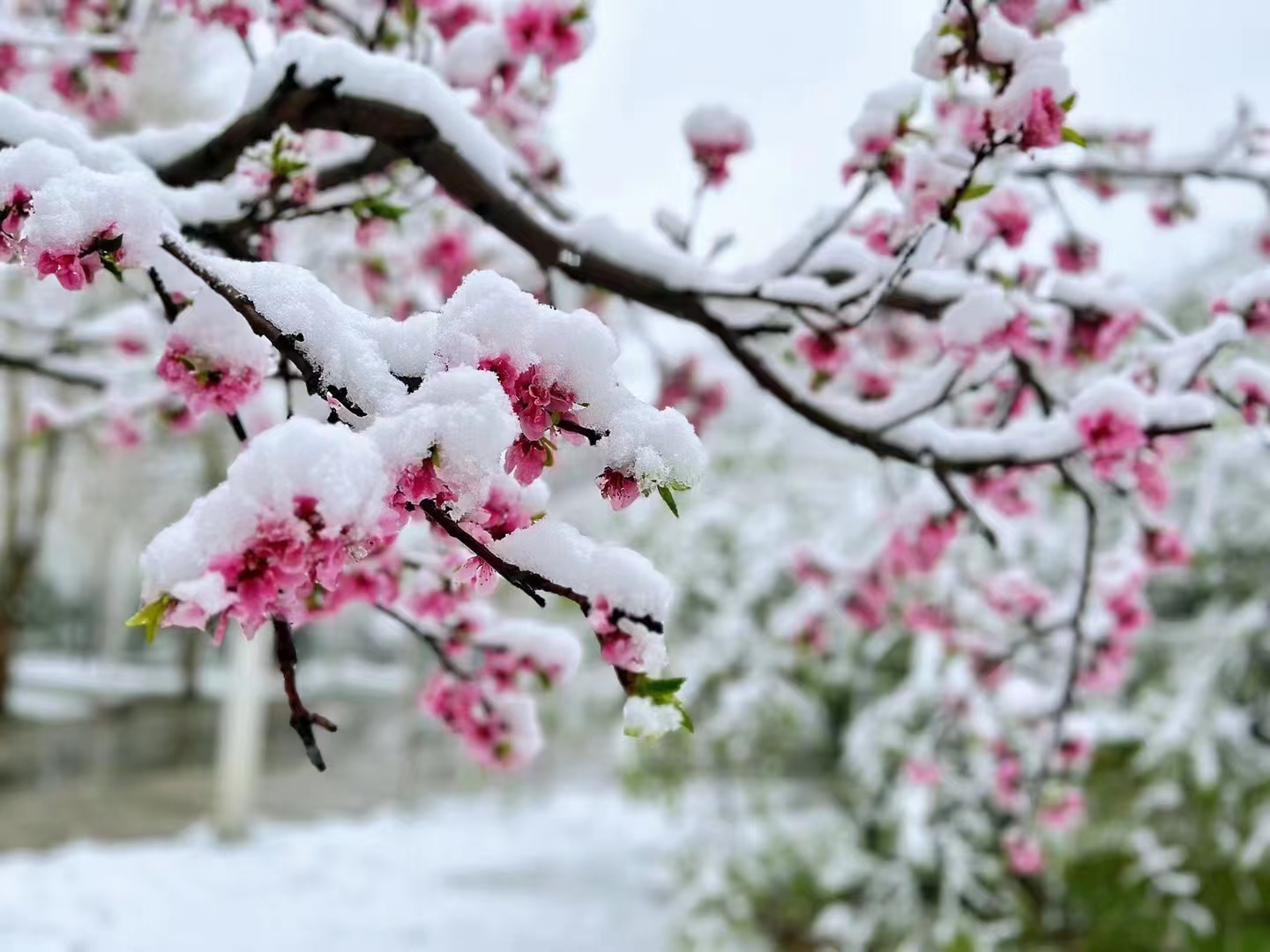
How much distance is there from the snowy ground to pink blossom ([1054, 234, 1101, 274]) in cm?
468

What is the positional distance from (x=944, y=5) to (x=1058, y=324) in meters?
0.93

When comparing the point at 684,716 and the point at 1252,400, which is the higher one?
the point at 1252,400

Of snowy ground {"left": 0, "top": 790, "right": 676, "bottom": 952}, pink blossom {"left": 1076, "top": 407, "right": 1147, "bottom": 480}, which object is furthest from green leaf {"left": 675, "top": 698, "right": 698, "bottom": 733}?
snowy ground {"left": 0, "top": 790, "right": 676, "bottom": 952}

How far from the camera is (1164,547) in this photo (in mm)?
2119

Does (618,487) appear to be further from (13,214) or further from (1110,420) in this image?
(1110,420)

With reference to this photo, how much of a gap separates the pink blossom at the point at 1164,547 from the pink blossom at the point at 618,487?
1.89 metres

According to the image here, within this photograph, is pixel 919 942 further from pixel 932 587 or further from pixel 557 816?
pixel 557 816

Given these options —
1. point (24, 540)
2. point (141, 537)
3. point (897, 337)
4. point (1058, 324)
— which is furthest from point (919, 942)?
point (141, 537)

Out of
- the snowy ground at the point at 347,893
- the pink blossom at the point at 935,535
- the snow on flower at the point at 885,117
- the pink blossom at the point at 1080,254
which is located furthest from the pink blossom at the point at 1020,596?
the snowy ground at the point at 347,893

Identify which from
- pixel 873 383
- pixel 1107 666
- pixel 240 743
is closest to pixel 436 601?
pixel 873 383

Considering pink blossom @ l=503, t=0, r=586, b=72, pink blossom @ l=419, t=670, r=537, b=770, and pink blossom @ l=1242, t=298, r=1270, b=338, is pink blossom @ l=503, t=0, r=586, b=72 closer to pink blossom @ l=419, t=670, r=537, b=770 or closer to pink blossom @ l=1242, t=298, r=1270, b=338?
pink blossom @ l=419, t=670, r=537, b=770

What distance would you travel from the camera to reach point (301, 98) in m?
1.29

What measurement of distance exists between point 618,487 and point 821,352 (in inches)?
45.5

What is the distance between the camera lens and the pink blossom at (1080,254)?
223cm
